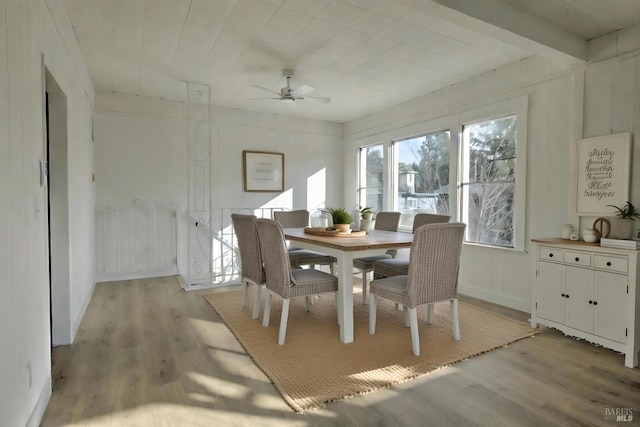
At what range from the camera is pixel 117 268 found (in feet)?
15.5

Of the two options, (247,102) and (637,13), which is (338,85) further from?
(637,13)

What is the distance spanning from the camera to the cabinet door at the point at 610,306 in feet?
8.05

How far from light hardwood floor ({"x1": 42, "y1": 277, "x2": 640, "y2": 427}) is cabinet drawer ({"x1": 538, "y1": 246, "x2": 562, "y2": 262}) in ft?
2.00

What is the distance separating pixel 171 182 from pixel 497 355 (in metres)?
4.39

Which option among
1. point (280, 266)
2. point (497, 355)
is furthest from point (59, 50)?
point (497, 355)

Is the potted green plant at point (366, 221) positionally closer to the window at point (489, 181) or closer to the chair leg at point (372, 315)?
the chair leg at point (372, 315)

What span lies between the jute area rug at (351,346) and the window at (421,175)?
1486 millimetres

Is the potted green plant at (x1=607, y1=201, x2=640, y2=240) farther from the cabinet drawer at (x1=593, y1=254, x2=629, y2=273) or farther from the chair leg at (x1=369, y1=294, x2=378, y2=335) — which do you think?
the chair leg at (x1=369, y1=294, x2=378, y2=335)

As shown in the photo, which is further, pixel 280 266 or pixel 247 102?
pixel 247 102

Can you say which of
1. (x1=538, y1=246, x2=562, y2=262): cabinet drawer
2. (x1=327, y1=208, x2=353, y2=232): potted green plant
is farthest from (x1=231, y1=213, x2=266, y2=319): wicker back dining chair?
(x1=538, y1=246, x2=562, y2=262): cabinet drawer

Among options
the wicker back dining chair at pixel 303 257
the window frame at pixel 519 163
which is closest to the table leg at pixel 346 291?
the wicker back dining chair at pixel 303 257

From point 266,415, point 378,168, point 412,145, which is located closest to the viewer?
point 266,415

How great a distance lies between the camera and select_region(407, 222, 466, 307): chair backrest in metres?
2.44

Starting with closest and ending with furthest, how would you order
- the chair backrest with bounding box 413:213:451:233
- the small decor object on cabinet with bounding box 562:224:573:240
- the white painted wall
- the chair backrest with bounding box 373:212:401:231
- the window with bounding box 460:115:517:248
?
the white painted wall, the small decor object on cabinet with bounding box 562:224:573:240, the chair backrest with bounding box 413:213:451:233, the window with bounding box 460:115:517:248, the chair backrest with bounding box 373:212:401:231
